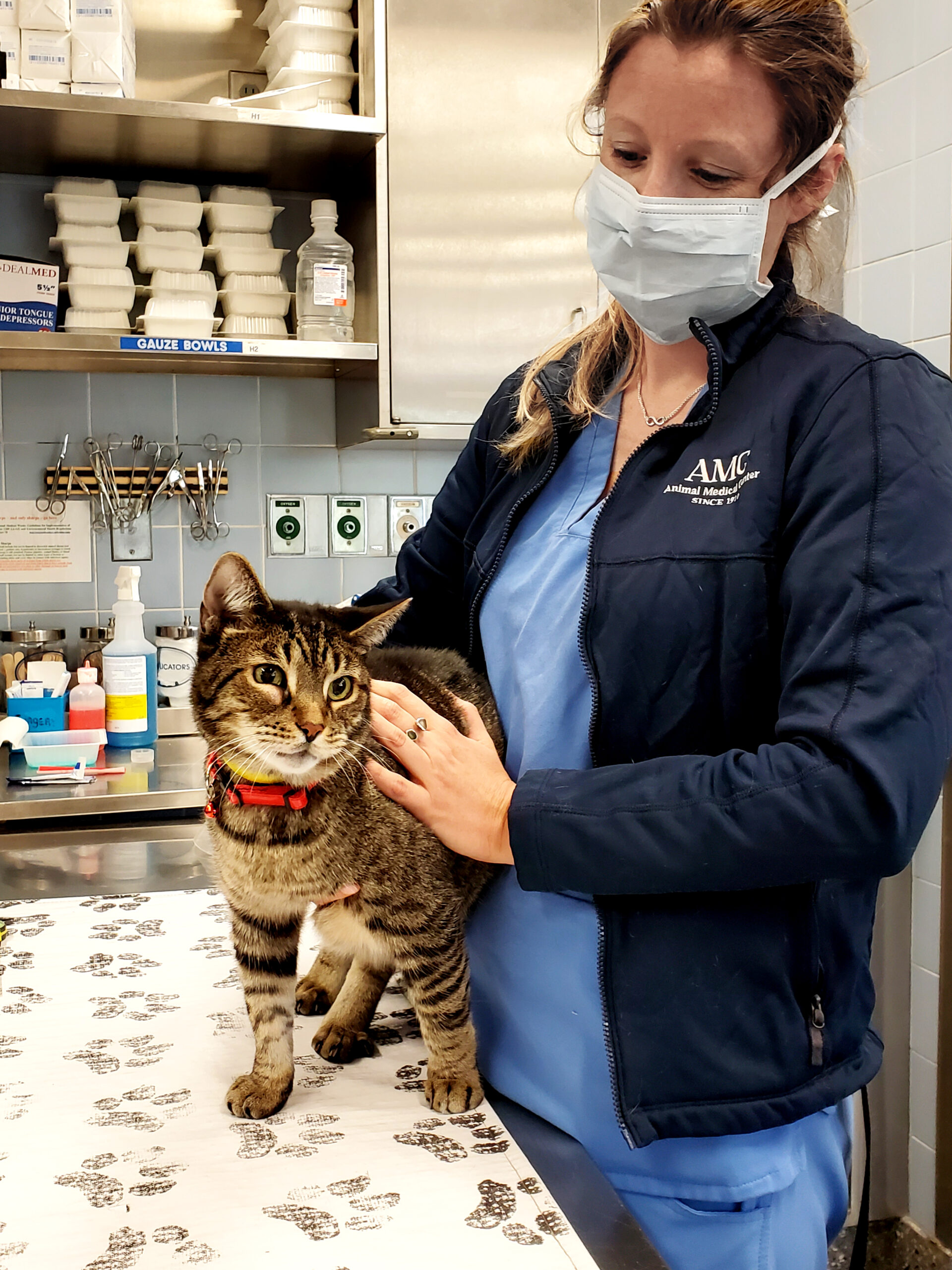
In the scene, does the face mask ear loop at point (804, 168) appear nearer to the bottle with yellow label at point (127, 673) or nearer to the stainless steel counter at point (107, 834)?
the stainless steel counter at point (107, 834)

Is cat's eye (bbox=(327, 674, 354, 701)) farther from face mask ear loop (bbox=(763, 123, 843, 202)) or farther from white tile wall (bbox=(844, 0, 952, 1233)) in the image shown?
white tile wall (bbox=(844, 0, 952, 1233))

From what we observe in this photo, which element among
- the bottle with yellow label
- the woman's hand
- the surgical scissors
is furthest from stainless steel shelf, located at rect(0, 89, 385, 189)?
the woman's hand

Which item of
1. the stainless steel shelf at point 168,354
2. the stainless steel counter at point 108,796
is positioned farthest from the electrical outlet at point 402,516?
the stainless steel counter at point 108,796

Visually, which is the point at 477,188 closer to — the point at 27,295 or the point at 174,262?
the point at 174,262

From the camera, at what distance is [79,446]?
102 inches

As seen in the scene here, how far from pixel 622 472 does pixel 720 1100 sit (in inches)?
19.9

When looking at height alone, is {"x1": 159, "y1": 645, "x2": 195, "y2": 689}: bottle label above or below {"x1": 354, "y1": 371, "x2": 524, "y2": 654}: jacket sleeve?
below

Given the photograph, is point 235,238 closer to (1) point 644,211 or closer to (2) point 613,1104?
(1) point 644,211

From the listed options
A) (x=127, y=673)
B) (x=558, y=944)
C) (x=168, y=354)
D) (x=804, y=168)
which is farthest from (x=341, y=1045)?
(x=168, y=354)

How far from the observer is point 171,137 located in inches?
89.3

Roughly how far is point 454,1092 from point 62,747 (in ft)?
5.27

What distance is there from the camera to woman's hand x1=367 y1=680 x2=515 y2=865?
0.88 meters

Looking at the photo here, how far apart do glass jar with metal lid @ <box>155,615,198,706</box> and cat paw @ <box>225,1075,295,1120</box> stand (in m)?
1.81

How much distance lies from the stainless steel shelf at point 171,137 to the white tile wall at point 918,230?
3.56 ft
